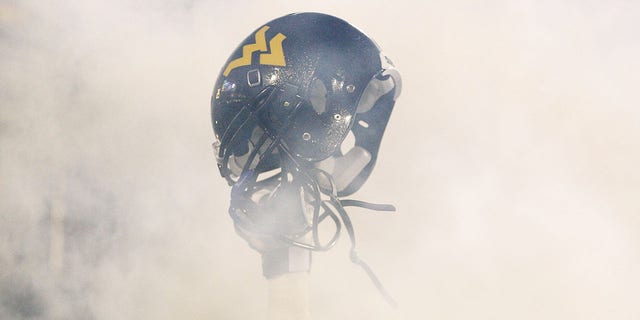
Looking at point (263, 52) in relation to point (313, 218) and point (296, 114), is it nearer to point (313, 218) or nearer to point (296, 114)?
point (296, 114)

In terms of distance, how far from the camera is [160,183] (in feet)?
8.85

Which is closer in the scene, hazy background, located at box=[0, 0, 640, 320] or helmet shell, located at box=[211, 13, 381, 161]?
helmet shell, located at box=[211, 13, 381, 161]

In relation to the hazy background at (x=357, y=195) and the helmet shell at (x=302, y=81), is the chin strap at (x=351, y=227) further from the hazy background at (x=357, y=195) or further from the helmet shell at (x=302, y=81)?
the hazy background at (x=357, y=195)

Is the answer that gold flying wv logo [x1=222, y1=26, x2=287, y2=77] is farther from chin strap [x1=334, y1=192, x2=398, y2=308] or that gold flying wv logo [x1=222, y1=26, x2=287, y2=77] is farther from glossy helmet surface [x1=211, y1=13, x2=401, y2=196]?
chin strap [x1=334, y1=192, x2=398, y2=308]

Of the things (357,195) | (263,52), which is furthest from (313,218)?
(357,195)

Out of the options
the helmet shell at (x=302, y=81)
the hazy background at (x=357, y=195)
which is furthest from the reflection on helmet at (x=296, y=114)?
the hazy background at (x=357, y=195)

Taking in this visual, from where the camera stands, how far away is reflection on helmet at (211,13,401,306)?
1588 mm

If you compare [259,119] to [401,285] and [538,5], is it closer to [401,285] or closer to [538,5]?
[401,285]

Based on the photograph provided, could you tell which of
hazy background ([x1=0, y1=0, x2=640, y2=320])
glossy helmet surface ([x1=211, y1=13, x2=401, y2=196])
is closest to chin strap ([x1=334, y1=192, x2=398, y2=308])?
glossy helmet surface ([x1=211, y1=13, x2=401, y2=196])

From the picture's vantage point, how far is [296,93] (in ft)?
5.28

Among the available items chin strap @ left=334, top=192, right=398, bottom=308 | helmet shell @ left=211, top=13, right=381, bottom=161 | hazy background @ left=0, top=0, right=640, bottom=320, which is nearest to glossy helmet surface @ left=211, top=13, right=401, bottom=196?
helmet shell @ left=211, top=13, right=381, bottom=161

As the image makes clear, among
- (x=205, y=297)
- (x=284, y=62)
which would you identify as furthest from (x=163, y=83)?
(x=284, y=62)

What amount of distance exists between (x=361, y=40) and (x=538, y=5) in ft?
5.10

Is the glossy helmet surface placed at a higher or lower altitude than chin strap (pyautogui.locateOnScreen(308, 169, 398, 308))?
higher
